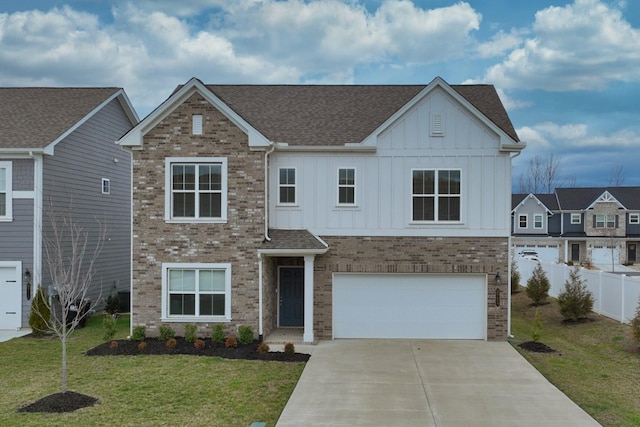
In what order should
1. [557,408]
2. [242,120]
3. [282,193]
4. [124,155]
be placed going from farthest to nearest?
[124,155] < [282,193] < [242,120] < [557,408]

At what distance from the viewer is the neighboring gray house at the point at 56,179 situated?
1698cm

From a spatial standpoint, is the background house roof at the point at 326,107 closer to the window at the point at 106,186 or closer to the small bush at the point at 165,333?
the window at the point at 106,186

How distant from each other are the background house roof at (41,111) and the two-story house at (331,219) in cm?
426

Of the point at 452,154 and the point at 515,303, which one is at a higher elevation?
the point at 452,154

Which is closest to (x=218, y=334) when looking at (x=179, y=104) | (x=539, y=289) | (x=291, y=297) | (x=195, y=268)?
(x=195, y=268)

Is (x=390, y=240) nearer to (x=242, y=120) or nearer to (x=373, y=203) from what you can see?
(x=373, y=203)

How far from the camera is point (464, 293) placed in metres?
16.0

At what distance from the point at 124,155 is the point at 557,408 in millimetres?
19263

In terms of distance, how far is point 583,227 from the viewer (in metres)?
49.5

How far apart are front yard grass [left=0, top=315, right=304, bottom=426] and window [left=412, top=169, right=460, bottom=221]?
19.8 ft

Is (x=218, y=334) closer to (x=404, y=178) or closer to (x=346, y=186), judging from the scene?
(x=346, y=186)

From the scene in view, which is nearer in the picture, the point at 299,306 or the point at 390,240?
the point at 390,240

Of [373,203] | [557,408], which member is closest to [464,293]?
[373,203]

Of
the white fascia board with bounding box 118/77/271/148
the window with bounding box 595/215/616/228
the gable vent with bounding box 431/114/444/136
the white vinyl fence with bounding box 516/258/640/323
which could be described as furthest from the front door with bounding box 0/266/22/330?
the window with bounding box 595/215/616/228
